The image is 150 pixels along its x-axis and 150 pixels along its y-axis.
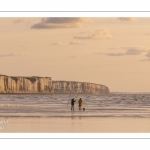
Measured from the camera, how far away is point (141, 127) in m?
23.8

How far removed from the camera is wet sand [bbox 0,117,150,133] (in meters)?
22.7

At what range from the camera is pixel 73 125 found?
23.9m

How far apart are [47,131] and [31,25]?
862 centimetres

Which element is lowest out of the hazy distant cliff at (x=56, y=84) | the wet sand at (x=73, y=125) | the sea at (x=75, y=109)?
the wet sand at (x=73, y=125)

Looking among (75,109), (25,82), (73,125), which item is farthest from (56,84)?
(73,125)

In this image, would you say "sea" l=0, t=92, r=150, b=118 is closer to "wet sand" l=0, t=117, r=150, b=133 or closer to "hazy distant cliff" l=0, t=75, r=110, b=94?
"hazy distant cliff" l=0, t=75, r=110, b=94

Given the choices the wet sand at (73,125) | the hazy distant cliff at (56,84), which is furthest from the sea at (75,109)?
the wet sand at (73,125)

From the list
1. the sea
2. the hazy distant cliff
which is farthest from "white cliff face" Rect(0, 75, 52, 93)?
the sea

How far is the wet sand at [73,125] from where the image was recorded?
893 inches

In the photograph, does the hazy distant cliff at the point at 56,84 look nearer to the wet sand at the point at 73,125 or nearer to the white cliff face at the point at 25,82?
the white cliff face at the point at 25,82

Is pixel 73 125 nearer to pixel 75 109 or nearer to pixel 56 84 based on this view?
pixel 75 109
